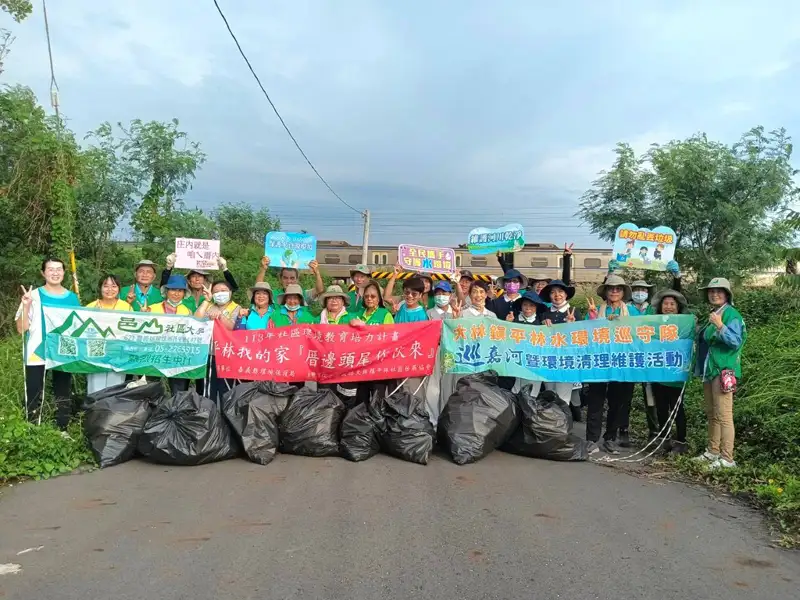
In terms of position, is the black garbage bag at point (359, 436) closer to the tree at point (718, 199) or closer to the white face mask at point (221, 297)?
the white face mask at point (221, 297)

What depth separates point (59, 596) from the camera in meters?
3.04

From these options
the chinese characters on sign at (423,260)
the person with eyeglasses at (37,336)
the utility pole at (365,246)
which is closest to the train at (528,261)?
the utility pole at (365,246)

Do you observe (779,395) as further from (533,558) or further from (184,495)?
→ (184,495)

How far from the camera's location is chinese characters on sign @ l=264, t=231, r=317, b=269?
7.40m

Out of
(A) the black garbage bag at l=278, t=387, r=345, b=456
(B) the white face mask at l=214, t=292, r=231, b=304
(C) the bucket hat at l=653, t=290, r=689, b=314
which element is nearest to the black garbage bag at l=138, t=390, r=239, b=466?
(A) the black garbage bag at l=278, t=387, r=345, b=456

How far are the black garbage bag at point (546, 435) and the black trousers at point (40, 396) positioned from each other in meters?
4.25

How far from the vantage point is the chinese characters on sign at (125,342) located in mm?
5977

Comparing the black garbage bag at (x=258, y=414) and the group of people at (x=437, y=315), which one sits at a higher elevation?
the group of people at (x=437, y=315)

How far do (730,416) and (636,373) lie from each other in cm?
96

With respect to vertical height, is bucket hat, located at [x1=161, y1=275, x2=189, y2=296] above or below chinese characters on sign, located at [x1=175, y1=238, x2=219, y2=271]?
below

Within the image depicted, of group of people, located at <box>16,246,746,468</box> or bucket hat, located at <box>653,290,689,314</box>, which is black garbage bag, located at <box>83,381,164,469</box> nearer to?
group of people, located at <box>16,246,746,468</box>

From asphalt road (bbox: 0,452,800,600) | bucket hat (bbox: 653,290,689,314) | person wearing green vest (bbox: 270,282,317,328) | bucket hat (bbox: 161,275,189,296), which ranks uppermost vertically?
bucket hat (bbox: 653,290,689,314)

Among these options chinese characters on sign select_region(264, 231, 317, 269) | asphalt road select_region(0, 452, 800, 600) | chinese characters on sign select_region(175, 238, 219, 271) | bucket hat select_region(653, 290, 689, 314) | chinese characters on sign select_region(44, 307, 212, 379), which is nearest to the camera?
asphalt road select_region(0, 452, 800, 600)

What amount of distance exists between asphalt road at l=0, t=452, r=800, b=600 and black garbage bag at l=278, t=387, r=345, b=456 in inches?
12.8
